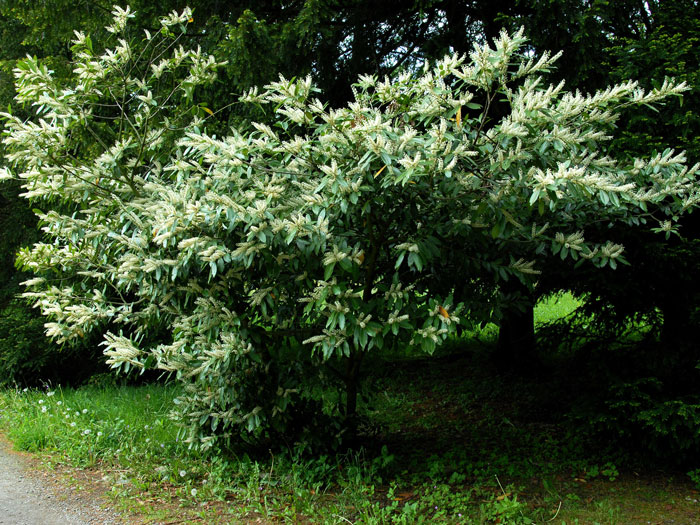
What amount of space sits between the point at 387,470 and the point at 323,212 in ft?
7.16

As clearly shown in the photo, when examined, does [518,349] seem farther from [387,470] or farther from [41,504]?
[41,504]

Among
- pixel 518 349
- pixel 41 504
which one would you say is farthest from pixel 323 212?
pixel 518 349

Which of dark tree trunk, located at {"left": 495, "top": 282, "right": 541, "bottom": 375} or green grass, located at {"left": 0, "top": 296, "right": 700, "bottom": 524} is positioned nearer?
green grass, located at {"left": 0, "top": 296, "right": 700, "bottom": 524}

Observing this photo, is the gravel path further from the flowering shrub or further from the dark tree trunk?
the dark tree trunk

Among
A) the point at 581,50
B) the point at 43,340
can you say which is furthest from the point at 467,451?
the point at 43,340

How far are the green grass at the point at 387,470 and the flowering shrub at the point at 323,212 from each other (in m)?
0.37

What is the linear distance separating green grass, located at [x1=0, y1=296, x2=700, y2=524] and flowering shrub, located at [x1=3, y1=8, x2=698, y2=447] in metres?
0.37

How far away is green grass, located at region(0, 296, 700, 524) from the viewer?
380 centimetres

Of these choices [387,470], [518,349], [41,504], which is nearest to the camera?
[41,504]

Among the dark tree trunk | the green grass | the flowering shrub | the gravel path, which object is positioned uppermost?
the flowering shrub

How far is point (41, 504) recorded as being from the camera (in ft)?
13.4

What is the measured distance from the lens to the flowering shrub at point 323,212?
3086 millimetres

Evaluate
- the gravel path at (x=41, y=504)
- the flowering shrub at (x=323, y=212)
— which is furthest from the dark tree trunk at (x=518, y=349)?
the gravel path at (x=41, y=504)

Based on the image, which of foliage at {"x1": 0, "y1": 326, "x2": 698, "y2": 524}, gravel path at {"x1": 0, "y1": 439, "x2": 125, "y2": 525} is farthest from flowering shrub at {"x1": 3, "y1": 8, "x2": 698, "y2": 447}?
gravel path at {"x1": 0, "y1": 439, "x2": 125, "y2": 525}
